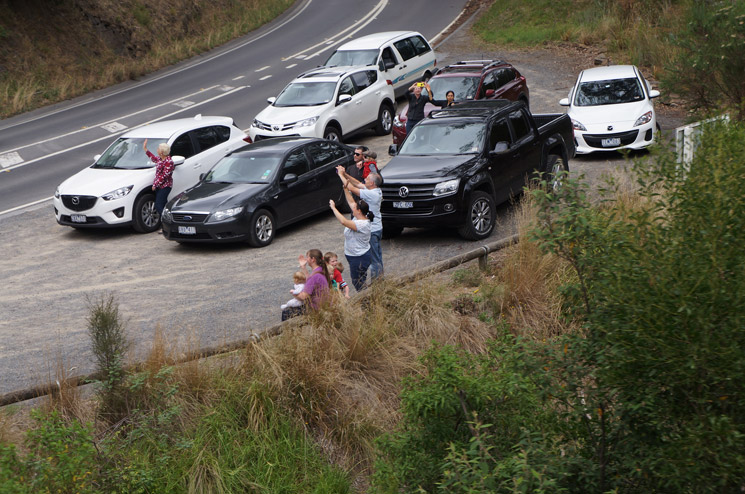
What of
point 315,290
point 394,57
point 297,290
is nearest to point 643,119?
point 394,57

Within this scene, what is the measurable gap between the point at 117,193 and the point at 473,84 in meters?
8.60

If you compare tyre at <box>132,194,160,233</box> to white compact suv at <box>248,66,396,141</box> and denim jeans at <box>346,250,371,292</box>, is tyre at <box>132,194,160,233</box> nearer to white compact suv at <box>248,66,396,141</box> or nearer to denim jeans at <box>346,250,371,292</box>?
white compact suv at <box>248,66,396,141</box>

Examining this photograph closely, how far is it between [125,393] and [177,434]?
604 millimetres

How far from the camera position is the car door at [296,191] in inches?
578

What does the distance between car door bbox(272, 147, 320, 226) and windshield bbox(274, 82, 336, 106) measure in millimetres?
4718

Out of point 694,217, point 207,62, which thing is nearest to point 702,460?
point 694,217

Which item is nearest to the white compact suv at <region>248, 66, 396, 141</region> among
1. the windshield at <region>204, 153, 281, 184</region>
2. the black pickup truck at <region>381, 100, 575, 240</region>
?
the windshield at <region>204, 153, 281, 184</region>

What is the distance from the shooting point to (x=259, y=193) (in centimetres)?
1437

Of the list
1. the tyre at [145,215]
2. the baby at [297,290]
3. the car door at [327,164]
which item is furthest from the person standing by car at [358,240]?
the tyre at [145,215]

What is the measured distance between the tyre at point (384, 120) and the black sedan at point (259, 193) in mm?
5491

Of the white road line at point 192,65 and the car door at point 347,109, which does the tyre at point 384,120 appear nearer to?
the car door at point 347,109

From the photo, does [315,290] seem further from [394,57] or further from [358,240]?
[394,57]

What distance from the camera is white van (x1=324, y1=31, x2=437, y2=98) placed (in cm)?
2335

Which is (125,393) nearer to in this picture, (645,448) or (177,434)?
(177,434)
